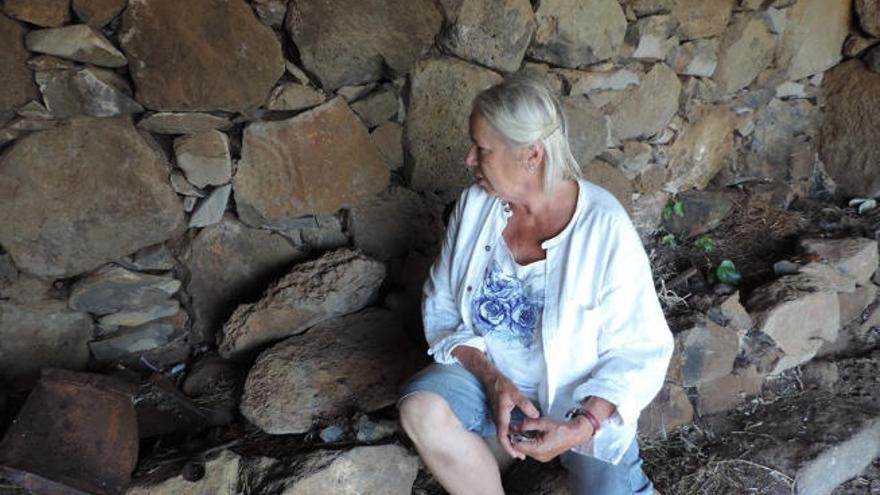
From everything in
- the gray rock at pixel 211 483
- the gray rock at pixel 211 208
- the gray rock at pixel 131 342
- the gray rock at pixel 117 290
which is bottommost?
the gray rock at pixel 131 342

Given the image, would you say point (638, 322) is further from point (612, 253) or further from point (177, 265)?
point (177, 265)

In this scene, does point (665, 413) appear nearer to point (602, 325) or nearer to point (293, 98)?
point (602, 325)

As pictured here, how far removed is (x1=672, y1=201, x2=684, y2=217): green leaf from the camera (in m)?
3.59

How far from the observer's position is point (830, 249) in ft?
10.5

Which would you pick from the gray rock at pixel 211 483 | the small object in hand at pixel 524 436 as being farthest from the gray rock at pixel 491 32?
the gray rock at pixel 211 483

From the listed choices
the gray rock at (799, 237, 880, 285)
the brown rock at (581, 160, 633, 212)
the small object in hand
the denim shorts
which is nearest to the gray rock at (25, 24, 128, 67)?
the denim shorts

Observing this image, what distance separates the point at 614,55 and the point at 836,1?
1449mm

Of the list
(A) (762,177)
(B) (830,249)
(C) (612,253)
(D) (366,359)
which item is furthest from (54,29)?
(A) (762,177)

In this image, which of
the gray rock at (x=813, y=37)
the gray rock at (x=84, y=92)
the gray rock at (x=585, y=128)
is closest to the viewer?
the gray rock at (x=84, y=92)

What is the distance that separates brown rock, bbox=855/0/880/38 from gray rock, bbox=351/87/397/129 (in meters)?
2.46

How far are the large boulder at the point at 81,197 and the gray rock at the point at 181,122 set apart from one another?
0.06 m

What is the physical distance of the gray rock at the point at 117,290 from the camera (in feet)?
8.36

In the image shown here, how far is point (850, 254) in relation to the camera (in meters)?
3.16

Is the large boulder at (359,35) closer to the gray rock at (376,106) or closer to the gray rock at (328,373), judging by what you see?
the gray rock at (376,106)
